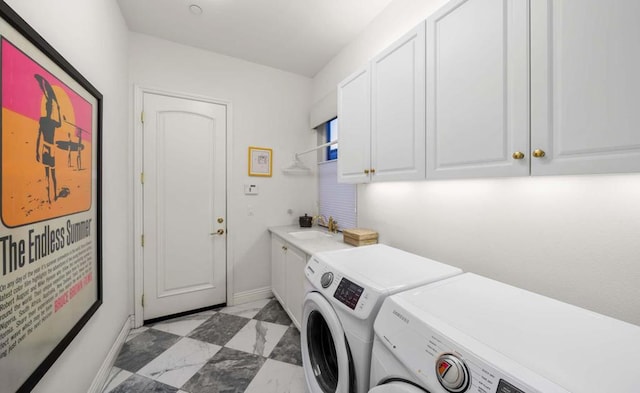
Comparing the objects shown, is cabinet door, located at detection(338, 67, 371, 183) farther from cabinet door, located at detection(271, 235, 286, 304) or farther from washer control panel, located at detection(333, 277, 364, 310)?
cabinet door, located at detection(271, 235, 286, 304)

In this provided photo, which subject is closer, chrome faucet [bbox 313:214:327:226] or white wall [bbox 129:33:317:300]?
white wall [bbox 129:33:317:300]

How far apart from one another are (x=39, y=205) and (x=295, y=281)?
1.66 meters

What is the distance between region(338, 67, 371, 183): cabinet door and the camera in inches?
68.0

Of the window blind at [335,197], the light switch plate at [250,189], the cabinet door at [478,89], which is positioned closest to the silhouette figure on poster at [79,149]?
the light switch plate at [250,189]

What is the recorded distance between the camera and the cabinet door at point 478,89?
0.90m

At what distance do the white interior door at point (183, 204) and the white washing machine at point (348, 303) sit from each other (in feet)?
5.30

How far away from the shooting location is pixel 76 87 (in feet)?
4.06

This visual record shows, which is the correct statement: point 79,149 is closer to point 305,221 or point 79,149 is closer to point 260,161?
point 260,161

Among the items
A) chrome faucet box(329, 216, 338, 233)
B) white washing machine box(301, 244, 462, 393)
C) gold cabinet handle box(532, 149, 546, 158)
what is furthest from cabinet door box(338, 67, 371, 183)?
gold cabinet handle box(532, 149, 546, 158)

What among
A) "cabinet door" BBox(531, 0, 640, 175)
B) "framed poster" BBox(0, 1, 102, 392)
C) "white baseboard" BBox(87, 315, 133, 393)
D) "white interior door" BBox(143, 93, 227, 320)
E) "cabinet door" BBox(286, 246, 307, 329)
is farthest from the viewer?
"white interior door" BBox(143, 93, 227, 320)

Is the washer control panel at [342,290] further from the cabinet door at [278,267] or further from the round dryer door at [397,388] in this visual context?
the cabinet door at [278,267]

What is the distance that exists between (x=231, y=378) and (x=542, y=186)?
2208mm

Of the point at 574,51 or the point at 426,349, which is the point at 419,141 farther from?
the point at 426,349

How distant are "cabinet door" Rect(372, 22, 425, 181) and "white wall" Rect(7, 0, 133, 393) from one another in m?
1.66
